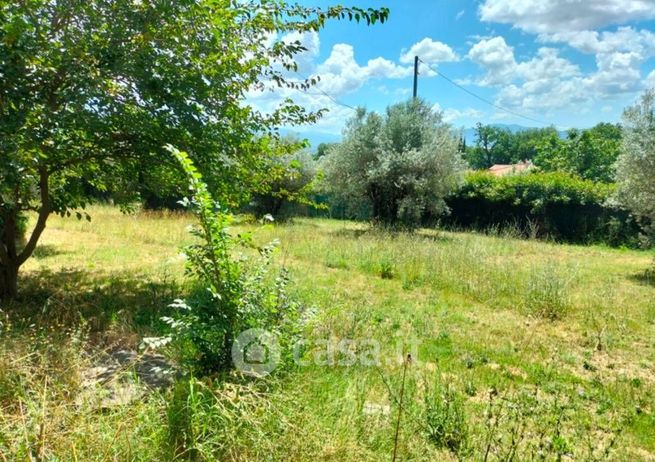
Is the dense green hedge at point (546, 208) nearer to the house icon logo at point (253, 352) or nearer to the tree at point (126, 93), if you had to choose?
the tree at point (126, 93)

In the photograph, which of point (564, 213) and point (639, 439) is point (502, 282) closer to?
point (639, 439)

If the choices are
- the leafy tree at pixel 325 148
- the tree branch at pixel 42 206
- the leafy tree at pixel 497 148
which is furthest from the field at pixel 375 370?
the leafy tree at pixel 497 148

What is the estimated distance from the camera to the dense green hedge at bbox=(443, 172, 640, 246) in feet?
51.9

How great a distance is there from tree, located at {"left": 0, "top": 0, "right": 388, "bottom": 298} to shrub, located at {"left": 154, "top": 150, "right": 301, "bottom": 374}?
6.28 ft

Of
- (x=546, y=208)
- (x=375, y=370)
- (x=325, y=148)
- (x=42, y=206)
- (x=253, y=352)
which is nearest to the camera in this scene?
(x=253, y=352)

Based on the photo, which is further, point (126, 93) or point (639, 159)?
point (639, 159)

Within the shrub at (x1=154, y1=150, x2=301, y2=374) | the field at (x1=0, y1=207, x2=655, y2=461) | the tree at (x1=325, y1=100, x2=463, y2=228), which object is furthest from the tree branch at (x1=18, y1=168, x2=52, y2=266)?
the tree at (x1=325, y1=100, x2=463, y2=228)

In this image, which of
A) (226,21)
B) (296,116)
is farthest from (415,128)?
(226,21)

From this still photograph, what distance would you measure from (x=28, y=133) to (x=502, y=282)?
6797 mm

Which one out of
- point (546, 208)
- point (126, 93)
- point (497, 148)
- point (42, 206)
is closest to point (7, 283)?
point (42, 206)

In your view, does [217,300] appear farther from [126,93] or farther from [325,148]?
[325,148]

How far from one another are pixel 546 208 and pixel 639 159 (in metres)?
7.92

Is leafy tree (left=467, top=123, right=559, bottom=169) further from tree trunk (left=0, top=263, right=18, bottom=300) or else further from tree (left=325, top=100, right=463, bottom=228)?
tree trunk (left=0, top=263, right=18, bottom=300)

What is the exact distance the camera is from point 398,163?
14109mm
